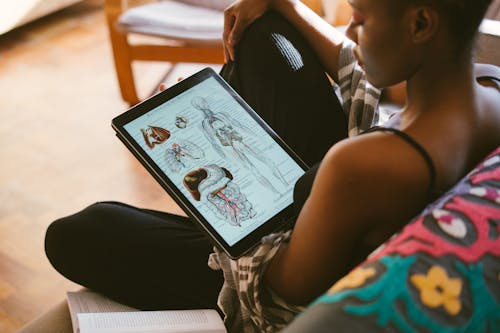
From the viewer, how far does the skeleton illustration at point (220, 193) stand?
90 centimetres

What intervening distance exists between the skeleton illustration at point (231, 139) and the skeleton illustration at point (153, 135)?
0.07 meters

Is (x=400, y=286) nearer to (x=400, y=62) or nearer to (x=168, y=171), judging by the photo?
(x=400, y=62)

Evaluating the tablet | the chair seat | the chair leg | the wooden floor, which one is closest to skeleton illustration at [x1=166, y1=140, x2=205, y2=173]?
the tablet

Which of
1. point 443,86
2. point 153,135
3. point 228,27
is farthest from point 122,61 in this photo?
point 443,86

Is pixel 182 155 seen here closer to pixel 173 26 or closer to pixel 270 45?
pixel 270 45

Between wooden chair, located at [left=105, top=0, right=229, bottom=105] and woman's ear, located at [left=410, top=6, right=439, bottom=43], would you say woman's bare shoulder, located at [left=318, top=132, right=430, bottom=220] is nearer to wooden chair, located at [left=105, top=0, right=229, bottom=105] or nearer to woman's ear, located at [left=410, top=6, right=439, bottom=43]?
woman's ear, located at [left=410, top=6, right=439, bottom=43]

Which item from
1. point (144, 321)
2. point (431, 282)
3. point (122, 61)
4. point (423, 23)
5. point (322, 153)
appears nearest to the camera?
point (431, 282)

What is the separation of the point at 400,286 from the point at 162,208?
138 centimetres

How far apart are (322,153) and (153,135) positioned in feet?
1.06

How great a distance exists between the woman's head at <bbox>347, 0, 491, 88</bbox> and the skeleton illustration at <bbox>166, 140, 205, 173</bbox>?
1.03 feet

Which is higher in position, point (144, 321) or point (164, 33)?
point (164, 33)

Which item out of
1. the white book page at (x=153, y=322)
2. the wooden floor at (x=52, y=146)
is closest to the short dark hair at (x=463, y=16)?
the white book page at (x=153, y=322)

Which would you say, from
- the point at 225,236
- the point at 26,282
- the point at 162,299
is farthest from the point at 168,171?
the point at 26,282

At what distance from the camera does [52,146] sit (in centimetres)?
212
